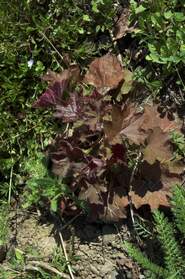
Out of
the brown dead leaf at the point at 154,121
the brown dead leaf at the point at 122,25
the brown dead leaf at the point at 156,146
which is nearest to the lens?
the brown dead leaf at the point at 156,146

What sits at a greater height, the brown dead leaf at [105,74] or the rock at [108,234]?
the brown dead leaf at [105,74]

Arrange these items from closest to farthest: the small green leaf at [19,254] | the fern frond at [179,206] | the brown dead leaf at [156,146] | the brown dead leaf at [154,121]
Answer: the fern frond at [179,206] < the brown dead leaf at [156,146] < the brown dead leaf at [154,121] < the small green leaf at [19,254]

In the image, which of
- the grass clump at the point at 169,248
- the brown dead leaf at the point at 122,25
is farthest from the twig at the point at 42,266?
the brown dead leaf at the point at 122,25

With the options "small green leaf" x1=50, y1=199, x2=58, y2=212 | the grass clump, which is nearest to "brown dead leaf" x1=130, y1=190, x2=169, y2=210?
the grass clump

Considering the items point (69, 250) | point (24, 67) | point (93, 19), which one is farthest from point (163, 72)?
point (69, 250)

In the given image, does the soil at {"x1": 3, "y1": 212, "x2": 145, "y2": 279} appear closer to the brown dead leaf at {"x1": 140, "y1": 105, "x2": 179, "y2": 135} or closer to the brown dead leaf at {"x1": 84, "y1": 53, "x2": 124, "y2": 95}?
the brown dead leaf at {"x1": 140, "y1": 105, "x2": 179, "y2": 135}

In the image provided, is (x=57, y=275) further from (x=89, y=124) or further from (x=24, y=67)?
(x=24, y=67)

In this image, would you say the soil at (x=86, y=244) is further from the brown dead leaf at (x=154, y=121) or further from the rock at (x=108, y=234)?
the brown dead leaf at (x=154, y=121)
